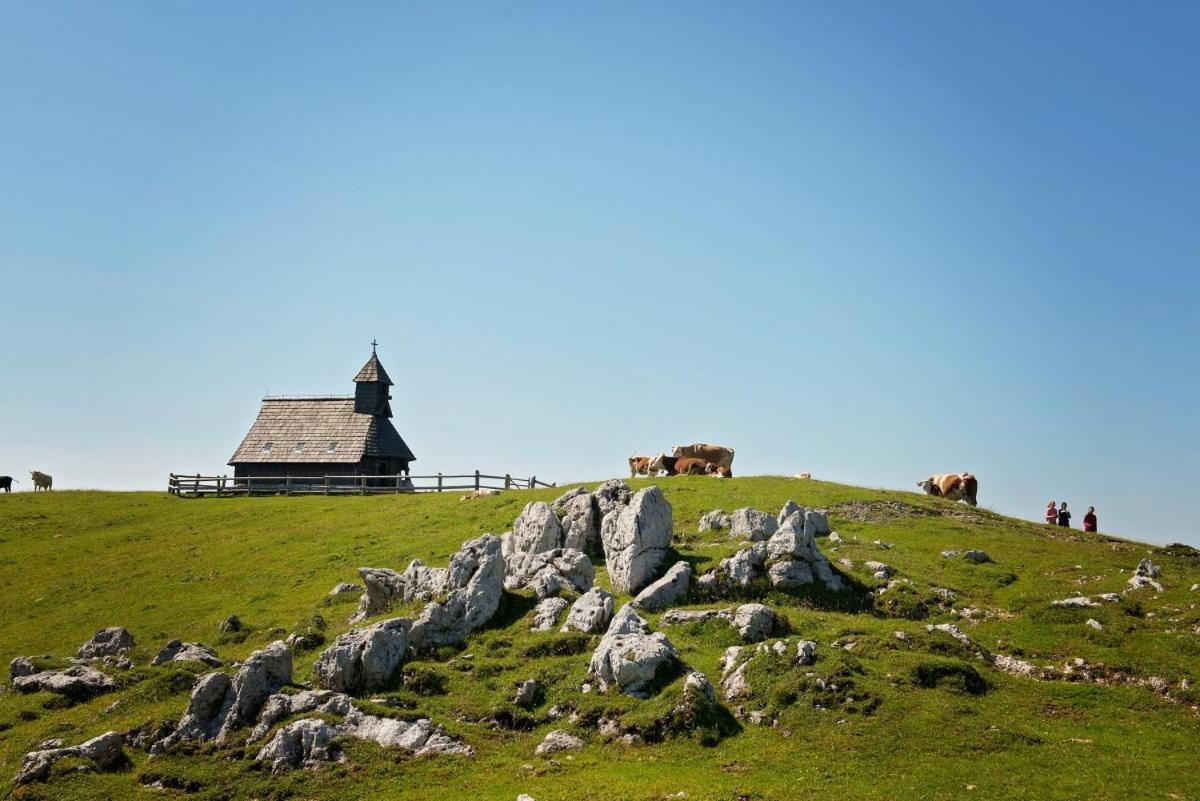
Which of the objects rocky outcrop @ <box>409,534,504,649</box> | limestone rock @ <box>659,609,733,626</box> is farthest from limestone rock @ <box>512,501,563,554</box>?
limestone rock @ <box>659,609,733,626</box>

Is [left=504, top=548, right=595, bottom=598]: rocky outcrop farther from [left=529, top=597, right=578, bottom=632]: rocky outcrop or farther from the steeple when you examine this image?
the steeple

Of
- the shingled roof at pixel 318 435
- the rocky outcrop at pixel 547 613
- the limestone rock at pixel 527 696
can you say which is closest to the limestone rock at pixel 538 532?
the rocky outcrop at pixel 547 613

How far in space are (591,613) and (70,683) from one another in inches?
685

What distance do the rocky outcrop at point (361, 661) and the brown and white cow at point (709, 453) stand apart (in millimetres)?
35064

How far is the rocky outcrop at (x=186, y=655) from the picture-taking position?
33812 mm

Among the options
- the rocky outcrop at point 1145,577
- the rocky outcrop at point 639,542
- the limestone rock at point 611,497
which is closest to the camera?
the rocky outcrop at point 1145,577

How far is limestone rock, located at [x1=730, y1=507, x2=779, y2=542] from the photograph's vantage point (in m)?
41.0

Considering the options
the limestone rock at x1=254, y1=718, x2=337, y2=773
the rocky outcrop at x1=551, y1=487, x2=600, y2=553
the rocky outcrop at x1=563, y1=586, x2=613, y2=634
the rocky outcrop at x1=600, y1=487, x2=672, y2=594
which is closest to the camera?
the limestone rock at x1=254, y1=718, x2=337, y2=773

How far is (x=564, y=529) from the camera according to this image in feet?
141

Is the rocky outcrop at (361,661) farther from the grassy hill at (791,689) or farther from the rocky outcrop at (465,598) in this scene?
the rocky outcrop at (465,598)

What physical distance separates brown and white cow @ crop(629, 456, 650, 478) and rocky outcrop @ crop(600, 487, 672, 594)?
1030 inches

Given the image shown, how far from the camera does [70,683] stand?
3253 cm

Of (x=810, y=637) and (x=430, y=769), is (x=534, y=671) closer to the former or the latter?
(x=430, y=769)

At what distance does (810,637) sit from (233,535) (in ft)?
132
